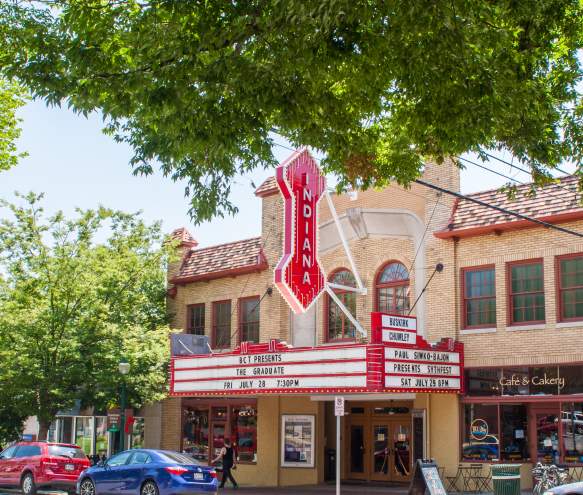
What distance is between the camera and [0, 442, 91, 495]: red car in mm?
25781

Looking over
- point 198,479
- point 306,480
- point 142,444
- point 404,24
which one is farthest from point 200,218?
point 142,444

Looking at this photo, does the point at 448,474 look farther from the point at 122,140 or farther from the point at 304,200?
the point at 122,140

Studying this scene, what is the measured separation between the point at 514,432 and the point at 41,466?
533 inches

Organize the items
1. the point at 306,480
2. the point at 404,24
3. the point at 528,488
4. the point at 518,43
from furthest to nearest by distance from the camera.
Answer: the point at 306,480
the point at 528,488
the point at 518,43
the point at 404,24

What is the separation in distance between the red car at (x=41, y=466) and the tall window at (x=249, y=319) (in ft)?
26.1

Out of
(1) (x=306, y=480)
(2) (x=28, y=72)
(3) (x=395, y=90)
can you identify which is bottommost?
(1) (x=306, y=480)

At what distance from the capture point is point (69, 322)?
30828 millimetres

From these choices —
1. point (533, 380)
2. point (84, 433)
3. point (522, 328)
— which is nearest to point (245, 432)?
point (84, 433)

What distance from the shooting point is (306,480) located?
29.8m

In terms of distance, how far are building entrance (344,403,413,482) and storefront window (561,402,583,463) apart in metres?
5.64

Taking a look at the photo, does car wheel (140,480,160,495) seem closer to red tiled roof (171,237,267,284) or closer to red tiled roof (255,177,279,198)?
red tiled roof (171,237,267,284)

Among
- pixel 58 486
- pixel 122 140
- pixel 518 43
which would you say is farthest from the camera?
pixel 58 486

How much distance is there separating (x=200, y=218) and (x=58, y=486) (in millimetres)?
14513

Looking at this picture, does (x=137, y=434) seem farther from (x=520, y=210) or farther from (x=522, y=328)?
(x=520, y=210)
